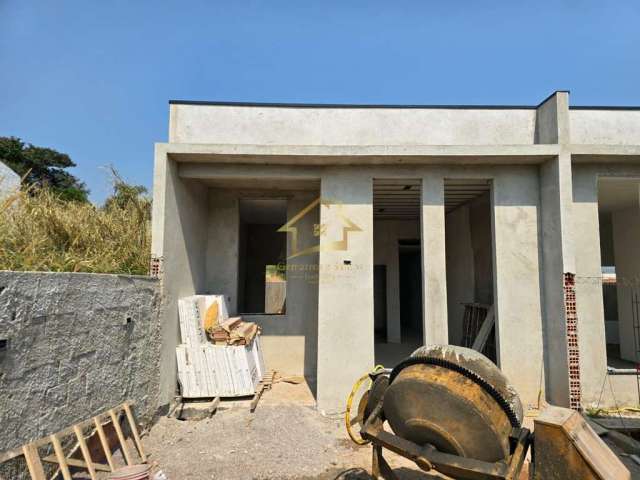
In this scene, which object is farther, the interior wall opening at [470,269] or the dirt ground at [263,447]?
the interior wall opening at [470,269]

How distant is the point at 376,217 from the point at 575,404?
717 cm

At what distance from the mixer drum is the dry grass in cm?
417

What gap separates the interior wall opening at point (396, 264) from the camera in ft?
27.3

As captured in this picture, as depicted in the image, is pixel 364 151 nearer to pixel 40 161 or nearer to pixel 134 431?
pixel 134 431

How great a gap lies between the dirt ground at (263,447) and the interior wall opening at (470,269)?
14.1ft

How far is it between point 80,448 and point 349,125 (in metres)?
6.49

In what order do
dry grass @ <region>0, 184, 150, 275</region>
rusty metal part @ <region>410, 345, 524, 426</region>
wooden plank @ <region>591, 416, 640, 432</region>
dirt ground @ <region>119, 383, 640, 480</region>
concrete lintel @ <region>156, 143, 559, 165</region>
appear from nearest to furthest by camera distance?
rusty metal part @ <region>410, 345, 524, 426</region> → dry grass @ <region>0, 184, 150, 275</region> → dirt ground @ <region>119, 383, 640, 480</region> → wooden plank @ <region>591, 416, 640, 432</region> → concrete lintel @ <region>156, 143, 559, 165</region>

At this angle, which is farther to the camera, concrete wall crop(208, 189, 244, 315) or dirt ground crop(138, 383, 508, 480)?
concrete wall crop(208, 189, 244, 315)

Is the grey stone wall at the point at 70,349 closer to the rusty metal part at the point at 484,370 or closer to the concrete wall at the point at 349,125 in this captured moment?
the concrete wall at the point at 349,125

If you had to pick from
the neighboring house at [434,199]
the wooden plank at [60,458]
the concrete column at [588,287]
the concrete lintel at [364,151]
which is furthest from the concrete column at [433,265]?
the wooden plank at [60,458]

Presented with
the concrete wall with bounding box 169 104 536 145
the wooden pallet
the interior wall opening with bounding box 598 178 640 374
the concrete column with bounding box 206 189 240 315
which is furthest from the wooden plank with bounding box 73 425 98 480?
the interior wall opening with bounding box 598 178 640 374

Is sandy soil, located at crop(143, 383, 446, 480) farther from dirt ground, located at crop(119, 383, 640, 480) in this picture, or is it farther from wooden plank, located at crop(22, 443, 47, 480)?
wooden plank, located at crop(22, 443, 47, 480)

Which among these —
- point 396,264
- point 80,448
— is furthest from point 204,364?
point 396,264

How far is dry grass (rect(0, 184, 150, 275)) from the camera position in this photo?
3.92m
